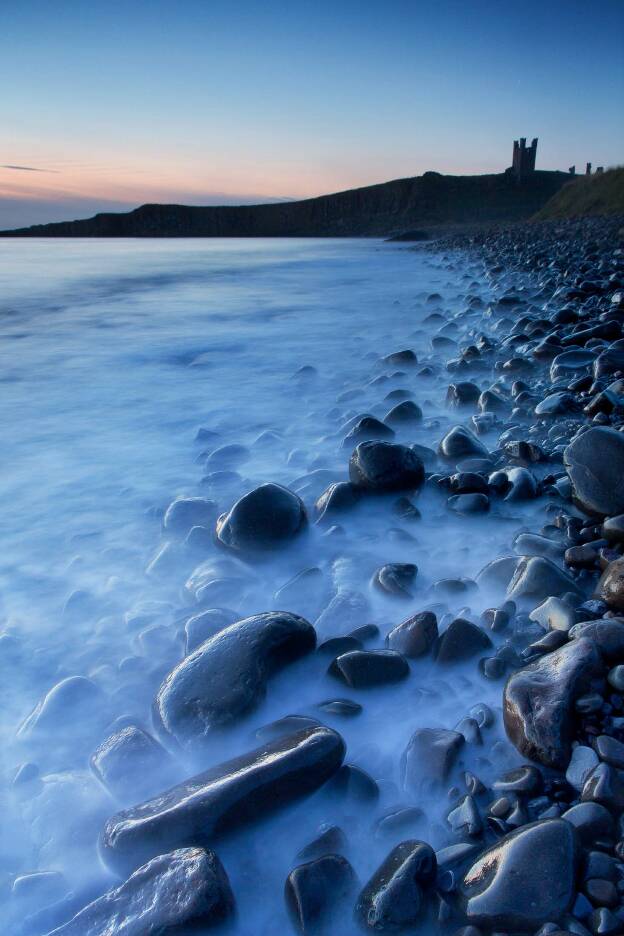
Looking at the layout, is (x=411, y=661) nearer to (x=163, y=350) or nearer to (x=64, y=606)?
(x=64, y=606)

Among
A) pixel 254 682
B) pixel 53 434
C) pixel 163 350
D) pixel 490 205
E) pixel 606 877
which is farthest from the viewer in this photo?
pixel 490 205

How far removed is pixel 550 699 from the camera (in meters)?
1.11

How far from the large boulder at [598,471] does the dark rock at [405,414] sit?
1171 millimetres

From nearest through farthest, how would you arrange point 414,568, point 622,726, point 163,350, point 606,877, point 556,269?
point 606,877 → point 622,726 → point 414,568 → point 163,350 → point 556,269

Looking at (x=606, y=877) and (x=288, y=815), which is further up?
(x=606, y=877)

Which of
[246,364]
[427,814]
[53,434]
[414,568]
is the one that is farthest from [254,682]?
[246,364]

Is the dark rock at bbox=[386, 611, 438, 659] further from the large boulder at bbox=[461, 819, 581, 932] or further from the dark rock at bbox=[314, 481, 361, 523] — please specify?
the dark rock at bbox=[314, 481, 361, 523]

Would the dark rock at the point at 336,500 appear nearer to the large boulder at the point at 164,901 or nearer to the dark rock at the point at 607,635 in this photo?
the dark rock at the point at 607,635

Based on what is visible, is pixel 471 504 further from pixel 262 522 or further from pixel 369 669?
pixel 369 669

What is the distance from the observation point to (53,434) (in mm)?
3373

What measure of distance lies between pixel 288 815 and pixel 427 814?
0.24m

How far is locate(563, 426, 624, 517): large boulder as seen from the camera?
1.78 metres

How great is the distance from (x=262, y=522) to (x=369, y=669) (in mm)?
756

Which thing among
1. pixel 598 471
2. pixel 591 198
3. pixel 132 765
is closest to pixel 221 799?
pixel 132 765
